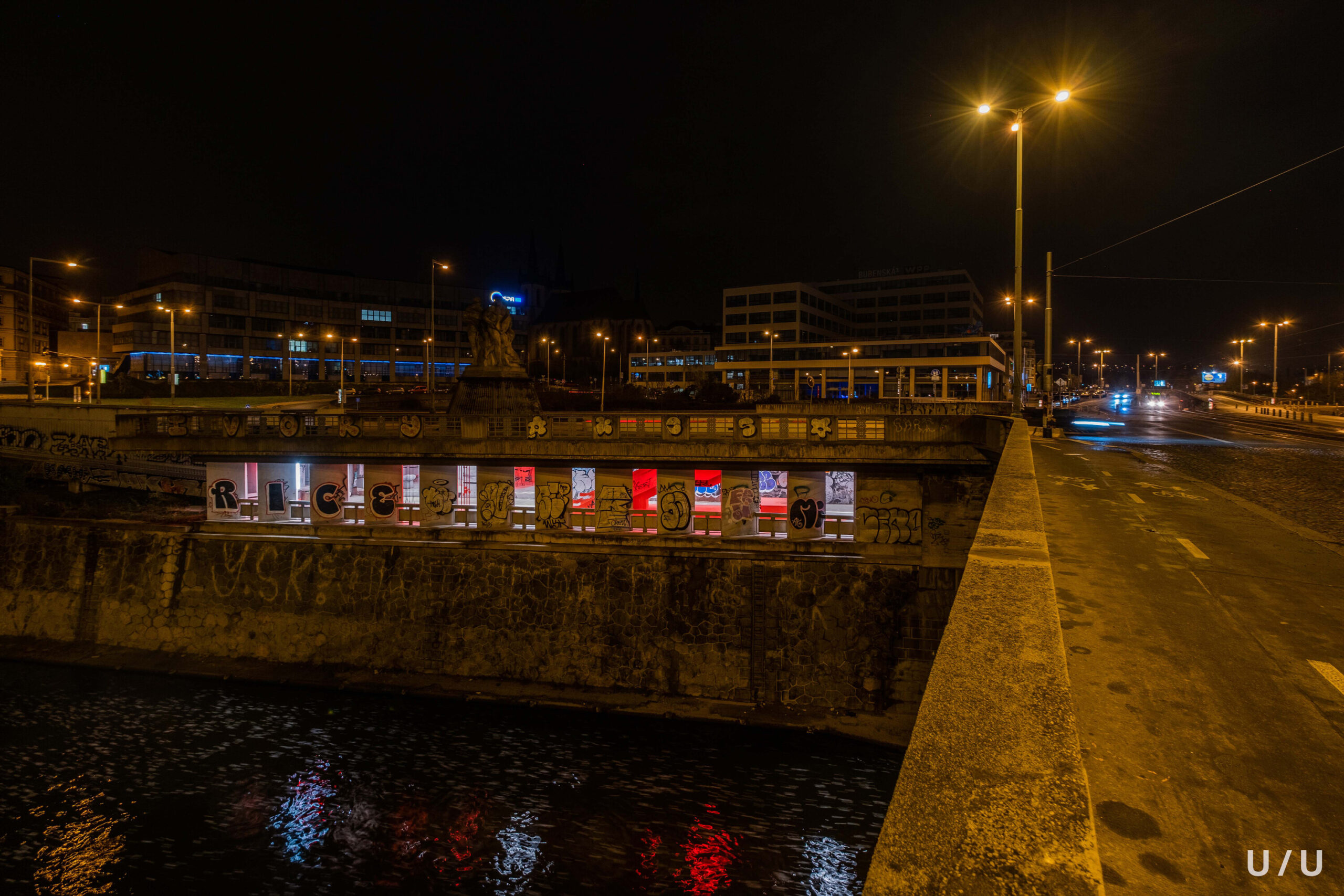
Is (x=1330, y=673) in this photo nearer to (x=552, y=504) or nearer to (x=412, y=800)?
(x=412, y=800)

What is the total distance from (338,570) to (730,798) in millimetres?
15946

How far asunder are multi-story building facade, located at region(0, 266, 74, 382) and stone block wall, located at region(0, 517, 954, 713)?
5915 cm

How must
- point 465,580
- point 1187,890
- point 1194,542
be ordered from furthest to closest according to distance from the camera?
1. point 465,580
2. point 1194,542
3. point 1187,890

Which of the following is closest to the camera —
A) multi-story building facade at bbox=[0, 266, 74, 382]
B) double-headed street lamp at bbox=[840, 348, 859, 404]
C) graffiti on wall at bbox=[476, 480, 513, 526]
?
graffiti on wall at bbox=[476, 480, 513, 526]

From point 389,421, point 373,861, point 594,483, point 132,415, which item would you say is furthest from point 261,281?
point 373,861

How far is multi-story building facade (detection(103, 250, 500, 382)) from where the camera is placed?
7588cm

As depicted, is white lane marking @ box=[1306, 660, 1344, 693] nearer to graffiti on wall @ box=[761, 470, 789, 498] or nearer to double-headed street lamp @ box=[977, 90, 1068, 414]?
double-headed street lamp @ box=[977, 90, 1068, 414]

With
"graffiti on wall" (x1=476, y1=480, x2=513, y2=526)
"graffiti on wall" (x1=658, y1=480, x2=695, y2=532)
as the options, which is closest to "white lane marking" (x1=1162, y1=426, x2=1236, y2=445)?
"graffiti on wall" (x1=658, y1=480, x2=695, y2=532)

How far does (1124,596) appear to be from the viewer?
20.8 ft

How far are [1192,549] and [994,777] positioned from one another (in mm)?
8344

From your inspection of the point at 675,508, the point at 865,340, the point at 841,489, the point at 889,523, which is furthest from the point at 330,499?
the point at 865,340

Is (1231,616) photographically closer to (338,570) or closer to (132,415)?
(338,570)

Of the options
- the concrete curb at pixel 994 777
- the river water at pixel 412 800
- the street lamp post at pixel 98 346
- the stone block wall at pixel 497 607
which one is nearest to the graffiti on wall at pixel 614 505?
the stone block wall at pixel 497 607

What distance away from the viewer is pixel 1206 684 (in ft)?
14.5
